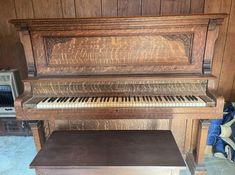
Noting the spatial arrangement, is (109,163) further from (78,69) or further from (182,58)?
(182,58)

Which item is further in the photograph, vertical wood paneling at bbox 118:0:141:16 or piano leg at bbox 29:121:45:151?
vertical wood paneling at bbox 118:0:141:16

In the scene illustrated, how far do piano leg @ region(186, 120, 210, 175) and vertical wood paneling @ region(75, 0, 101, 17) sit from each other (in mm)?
1267

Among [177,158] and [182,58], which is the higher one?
[182,58]

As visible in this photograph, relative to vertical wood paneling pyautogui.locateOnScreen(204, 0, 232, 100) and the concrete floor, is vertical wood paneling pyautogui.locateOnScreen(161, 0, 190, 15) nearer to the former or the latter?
vertical wood paneling pyautogui.locateOnScreen(204, 0, 232, 100)

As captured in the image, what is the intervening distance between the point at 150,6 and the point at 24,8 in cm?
115

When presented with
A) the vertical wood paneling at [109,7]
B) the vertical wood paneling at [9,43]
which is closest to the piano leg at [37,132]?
the vertical wood paneling at [9,43]

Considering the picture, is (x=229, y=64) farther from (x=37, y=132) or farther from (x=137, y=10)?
(x=37, y=132)

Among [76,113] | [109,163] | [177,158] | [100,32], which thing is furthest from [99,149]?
[100,32]

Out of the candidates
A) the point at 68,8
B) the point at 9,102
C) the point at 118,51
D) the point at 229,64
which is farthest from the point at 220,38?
the point at 9,102

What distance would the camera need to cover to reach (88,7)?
168 centimetres

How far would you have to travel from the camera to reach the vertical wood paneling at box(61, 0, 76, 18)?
1688mm

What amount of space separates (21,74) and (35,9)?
27.5 inches

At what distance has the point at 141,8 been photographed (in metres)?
1.67

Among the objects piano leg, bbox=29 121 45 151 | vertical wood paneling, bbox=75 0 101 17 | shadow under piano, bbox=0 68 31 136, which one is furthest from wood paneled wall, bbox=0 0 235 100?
piano leg, bbox=29 121 45 151
